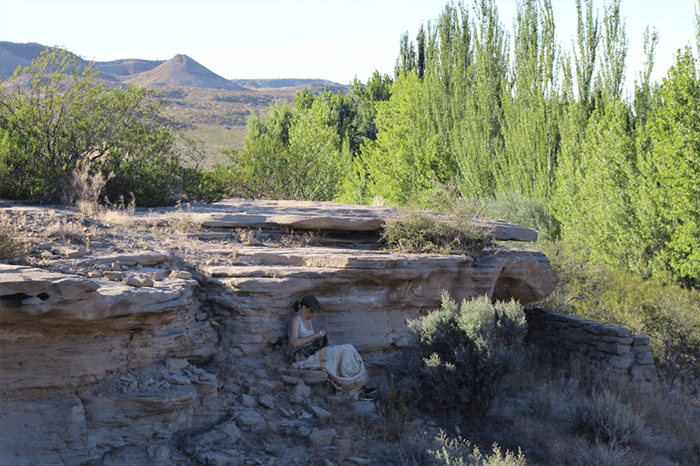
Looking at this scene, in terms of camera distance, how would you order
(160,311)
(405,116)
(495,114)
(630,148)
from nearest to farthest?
(160,311) → (630,148) → (495,114) → (405,116)

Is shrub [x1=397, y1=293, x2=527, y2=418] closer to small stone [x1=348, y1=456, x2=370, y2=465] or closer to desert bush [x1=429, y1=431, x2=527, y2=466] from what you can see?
desert bush [x1=429, y1=431, x2=527, y2=466]

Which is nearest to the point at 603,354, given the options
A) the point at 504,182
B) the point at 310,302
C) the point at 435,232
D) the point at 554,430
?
the point at 554,430

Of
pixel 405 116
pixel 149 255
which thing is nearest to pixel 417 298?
pixel 149 255

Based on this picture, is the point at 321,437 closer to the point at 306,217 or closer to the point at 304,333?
the point at 304,333

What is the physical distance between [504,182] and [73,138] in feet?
58.9

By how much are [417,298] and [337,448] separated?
2.78 meters

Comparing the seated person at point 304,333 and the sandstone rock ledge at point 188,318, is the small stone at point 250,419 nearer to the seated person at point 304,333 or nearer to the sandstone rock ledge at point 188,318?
the sandstone rock ledge at point 188,318

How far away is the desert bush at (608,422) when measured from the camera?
6.53 metres

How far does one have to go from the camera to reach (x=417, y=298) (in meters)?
7.68

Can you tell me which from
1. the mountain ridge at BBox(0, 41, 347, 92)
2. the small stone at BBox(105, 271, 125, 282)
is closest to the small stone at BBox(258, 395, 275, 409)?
the small stone at BBox(105, 271, 125, 282)

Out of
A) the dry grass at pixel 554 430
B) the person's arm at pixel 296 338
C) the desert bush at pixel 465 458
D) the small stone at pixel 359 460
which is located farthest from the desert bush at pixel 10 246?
the desert bush at pixel 465 458

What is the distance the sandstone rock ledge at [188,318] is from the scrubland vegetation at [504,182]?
2.53 feet

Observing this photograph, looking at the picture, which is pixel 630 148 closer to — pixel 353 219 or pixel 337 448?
pixel 353 219

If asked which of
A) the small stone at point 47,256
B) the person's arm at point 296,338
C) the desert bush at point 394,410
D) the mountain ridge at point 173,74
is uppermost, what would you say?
the mountain ridge at point 173,74
